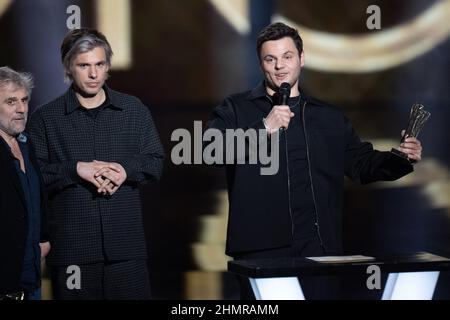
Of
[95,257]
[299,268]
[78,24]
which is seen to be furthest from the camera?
[78,24]

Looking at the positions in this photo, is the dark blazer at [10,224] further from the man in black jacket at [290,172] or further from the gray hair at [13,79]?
the man in black jacket at [290,172]

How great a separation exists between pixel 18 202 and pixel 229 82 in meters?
1.69

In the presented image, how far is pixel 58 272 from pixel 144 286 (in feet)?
1.04

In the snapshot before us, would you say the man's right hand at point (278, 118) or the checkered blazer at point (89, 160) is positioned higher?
the man's right hand at point (278, 118)

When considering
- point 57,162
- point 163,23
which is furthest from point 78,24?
point 57,162

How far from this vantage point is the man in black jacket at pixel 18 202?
3145 mm

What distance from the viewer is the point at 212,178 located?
468cm

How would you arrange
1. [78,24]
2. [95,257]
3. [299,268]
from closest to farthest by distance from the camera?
[299,268], [95,257], [78,24]

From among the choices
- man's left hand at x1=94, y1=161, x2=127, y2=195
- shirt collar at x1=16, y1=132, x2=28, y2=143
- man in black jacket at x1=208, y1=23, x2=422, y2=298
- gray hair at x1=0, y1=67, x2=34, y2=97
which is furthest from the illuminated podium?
gray hair at x1=0, y1=67, x2=34, y2=97

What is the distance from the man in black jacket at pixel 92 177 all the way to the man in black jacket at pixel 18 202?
123 millimetres

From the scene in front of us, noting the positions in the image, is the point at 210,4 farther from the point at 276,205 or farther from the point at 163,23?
the point at 276,205

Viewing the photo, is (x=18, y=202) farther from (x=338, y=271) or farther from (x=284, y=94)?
(x=338, y=271)

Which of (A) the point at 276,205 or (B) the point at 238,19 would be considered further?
(B) the point at 238,19

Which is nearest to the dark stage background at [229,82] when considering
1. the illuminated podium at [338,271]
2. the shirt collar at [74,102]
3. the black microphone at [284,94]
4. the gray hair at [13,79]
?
the shirt collar at [74,102]
